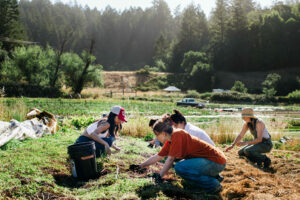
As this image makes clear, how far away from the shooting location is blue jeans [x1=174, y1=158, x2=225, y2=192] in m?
4.26

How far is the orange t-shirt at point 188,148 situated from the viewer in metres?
4.08

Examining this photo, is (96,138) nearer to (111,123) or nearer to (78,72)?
(111,123)

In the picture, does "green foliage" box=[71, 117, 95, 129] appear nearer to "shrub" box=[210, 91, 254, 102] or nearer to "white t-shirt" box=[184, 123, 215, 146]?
"white t-shirt" box=[184, 123, 215, 146]

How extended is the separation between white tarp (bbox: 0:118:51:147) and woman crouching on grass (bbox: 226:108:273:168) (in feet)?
17.4

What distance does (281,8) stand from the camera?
64.2 meters

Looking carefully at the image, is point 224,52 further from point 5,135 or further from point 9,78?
point 5,135

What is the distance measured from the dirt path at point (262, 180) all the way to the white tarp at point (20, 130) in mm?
5088

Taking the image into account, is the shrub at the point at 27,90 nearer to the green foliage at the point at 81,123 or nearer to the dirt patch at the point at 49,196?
the green foliage at the point at 81,123

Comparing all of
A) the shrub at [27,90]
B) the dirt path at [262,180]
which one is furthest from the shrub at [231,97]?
the dirt path at [262,180]

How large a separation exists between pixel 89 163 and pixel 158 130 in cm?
143

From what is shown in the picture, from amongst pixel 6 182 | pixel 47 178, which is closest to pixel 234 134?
pixel 47 178

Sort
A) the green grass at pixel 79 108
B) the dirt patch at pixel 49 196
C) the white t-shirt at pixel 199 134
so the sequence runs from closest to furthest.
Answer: the dirt patch at pixel 49 196 < the white t-shirt at pixel 199 134 < the green grass at pixel 79 108

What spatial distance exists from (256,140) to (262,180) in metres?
1.38

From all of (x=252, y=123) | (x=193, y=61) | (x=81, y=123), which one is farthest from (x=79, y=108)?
(x=193, y=61)
